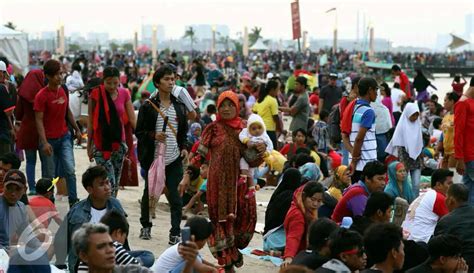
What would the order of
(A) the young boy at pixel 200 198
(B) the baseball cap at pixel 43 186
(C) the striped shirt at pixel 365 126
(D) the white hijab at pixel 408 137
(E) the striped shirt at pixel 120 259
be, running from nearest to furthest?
(E) the striped shirt at pixel 120 259 → (B) the baseball cap at pixel 43 186 → (C) the striped shirt at pixel 365 126 → (A) the young boy at pixel 200 198 → (D) the white hijab at pixel 408 137

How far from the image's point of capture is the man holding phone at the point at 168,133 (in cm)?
887

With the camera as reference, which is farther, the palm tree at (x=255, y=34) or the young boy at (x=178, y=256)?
the palm tree at (x=255, y=34)

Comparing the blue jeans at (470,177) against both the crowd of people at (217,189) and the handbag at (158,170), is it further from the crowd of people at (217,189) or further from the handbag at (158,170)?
the handbag at (158,170)

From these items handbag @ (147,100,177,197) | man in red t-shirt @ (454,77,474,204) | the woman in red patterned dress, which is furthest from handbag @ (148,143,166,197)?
man in red t-shirt @ (454,77,474,204)

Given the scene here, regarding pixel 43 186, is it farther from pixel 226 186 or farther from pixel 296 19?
pixel 296 19

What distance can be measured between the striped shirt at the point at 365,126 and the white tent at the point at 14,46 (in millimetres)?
14161

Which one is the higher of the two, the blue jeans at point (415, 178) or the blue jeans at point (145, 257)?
the blue jeans at point (145, 257)

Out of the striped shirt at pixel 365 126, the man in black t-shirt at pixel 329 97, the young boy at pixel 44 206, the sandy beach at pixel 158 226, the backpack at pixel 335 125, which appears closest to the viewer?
the young boy at pixel 44 206

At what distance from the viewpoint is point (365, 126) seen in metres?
9.50

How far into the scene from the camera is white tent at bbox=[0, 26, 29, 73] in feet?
73.5

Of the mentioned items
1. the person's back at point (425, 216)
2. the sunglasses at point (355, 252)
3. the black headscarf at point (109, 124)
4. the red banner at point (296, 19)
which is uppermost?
the red banner at point (296, 19)

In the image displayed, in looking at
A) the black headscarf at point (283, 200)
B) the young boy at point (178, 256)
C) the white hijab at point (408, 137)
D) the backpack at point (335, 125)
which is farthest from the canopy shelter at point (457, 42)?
the young boy at point (178, 256)

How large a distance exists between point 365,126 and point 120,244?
417 centimetres

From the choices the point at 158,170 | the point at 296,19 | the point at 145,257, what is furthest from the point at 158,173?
the point at 296,19
